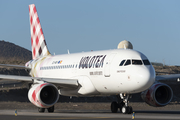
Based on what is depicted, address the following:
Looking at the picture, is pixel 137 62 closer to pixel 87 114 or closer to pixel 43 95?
pixel 87 114

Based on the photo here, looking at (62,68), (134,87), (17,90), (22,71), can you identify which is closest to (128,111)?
(134,87)

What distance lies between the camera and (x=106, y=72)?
20750mm

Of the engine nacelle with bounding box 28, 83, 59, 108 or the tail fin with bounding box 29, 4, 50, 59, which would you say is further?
the tail fin with bounding box 29, 4, 50, 59

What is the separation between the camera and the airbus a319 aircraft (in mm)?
19281

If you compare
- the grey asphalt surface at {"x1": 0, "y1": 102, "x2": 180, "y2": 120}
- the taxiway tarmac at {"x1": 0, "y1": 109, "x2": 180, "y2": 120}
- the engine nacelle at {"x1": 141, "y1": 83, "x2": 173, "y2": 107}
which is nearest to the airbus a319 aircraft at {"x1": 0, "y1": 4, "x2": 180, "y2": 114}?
the engine nacelle at {"x1": 141, "y1": 83, "x2": 173, "y2": 107}

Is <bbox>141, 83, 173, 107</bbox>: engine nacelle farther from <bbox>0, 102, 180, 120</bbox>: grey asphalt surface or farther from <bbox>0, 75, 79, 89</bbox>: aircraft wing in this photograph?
<bbox>0, 75, 79, 89</bbox>: aircraft wing

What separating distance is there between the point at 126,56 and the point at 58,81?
5.36 meters

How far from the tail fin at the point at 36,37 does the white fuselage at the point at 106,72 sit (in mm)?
6123

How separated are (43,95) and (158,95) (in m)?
7.76

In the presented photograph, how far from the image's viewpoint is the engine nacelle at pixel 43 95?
21031mm

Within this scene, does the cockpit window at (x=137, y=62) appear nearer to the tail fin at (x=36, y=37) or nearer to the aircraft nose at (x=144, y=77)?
the aircraft nose at (x=144, y=77)

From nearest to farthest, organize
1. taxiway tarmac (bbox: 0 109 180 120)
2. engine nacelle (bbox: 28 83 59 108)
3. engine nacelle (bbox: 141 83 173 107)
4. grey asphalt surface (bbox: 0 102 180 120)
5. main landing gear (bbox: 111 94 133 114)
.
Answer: taxiway tarmac (bbox: 0 109 180 120) < grey asphalt surface (bbox: 0 102 180 120) < main landing gear (bbox: 111 94 133 114) < engine nacelle (bbox: 28 83 59 108) < engine nacelle (bbox: 141 83 173 107)

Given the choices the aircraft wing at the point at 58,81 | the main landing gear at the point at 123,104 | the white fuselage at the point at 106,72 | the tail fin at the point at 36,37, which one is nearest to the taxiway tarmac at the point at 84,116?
the main landing gear at the point at 123,104

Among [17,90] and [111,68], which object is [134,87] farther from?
[17,90]
